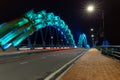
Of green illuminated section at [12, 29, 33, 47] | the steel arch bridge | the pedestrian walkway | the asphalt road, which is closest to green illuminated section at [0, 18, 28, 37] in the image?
the steel arch bridge

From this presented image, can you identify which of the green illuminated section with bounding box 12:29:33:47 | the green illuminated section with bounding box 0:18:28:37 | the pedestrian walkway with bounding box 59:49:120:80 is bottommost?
the pedestrian walkway with bounding box 59:49:120:80

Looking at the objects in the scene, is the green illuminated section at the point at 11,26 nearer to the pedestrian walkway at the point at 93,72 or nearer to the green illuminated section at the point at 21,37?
the green illuminated section at the point at 21,37

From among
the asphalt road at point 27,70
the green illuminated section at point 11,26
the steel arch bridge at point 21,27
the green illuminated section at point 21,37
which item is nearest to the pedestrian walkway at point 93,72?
the asphalt road at point 27,70

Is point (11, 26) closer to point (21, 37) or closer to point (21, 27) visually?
point (21, 27)

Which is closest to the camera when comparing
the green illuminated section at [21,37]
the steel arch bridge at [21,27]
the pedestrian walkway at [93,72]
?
the pedestrian walkway at [93,72]

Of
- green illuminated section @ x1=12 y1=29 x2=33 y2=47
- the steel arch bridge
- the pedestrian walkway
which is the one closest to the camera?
the pedestrian walkway

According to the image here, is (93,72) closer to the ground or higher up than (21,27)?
closer to the ground

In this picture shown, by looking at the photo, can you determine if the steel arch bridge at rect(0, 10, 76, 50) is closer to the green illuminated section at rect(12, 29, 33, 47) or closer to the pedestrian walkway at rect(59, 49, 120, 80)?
the green illuminated section at rect(12, 29, 33, 47)

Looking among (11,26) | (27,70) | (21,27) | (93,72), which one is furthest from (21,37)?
(93,72)

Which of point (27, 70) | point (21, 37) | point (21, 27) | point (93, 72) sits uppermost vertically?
point (21, 27)

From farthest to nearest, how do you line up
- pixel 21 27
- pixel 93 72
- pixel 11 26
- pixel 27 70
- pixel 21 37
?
1. pixel 21 27
2. pixel 21 37
3. pixel 11 26
4. pixel 27 70
5. pixel 93 72

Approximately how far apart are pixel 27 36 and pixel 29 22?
5.27 m

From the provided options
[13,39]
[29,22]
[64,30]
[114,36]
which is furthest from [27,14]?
[64,30]

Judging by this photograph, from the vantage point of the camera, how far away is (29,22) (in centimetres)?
9231
